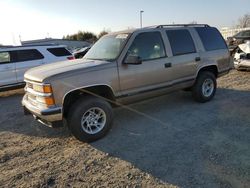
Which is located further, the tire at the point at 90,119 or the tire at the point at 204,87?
the tire at the point at 204,87

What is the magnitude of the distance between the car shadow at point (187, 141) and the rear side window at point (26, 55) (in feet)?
16.3

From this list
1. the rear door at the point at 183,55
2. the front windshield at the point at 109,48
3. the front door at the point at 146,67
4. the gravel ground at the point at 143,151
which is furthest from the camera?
the rear door at the point at 183,55

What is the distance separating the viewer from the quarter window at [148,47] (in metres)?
5.49

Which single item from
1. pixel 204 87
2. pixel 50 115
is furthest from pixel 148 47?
pixel 50 115

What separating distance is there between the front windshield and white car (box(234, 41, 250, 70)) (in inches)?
248

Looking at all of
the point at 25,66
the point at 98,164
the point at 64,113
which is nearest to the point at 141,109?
the point at 64,113

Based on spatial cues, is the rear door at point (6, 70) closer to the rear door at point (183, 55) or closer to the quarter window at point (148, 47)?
the quarter window at point (148, 47)

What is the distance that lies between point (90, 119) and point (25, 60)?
6.03 m

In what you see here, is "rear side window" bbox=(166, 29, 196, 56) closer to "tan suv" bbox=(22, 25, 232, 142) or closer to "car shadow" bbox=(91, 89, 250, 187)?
"tan suv" bbox=(22, 25, 232, 142)

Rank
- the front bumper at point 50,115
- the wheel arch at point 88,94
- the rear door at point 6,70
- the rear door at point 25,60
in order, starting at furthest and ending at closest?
the rear door at point 25,60 → the rear door at point 6,70 → the wheel arch at point 88,94 → the front bumper at point 50,115

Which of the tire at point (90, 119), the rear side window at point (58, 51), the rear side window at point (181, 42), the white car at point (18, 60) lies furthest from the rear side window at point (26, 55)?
the tire at point (90, 119)

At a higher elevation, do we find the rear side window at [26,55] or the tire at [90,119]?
the rear side window at [26,55]

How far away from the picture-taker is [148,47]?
224 inches

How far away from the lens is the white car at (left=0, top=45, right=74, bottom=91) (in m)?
9.45
